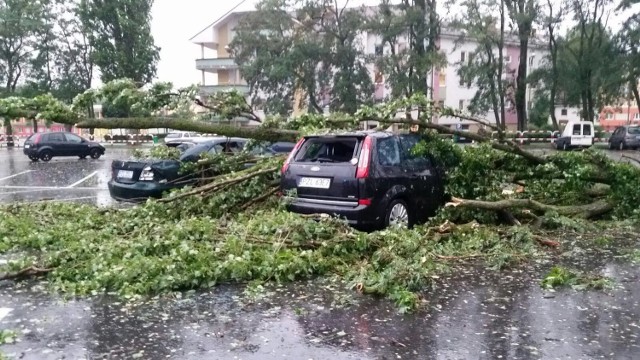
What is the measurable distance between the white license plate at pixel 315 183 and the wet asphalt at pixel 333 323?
191cm

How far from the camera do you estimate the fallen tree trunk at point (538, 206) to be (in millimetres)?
7848

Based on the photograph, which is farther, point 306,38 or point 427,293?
point 306,38

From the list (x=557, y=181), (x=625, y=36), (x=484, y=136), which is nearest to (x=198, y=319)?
(x=484, y=136)

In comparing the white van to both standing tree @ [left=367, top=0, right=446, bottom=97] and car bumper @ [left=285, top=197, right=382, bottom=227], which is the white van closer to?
standing tree @ [left=367, top=0, right=446, bottom=97]

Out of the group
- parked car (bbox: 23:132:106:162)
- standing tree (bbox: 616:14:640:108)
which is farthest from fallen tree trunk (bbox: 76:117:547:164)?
standing tree (bbox: 616:14:640:108)

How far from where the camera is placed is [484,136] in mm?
9648

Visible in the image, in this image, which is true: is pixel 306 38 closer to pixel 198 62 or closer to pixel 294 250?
pixel 198 62

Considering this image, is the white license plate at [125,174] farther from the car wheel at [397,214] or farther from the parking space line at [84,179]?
the parking space line at [84,179]

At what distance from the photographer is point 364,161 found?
24.4 feet

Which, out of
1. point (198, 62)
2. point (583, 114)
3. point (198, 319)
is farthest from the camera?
point (198, 62)

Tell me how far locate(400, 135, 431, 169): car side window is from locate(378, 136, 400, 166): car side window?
0.17 meters

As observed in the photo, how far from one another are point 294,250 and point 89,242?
2.44 metres

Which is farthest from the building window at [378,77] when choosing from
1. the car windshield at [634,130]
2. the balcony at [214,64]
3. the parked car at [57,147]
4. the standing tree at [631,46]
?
the parked car at [57,147]

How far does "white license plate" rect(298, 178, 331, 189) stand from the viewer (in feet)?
24.7
